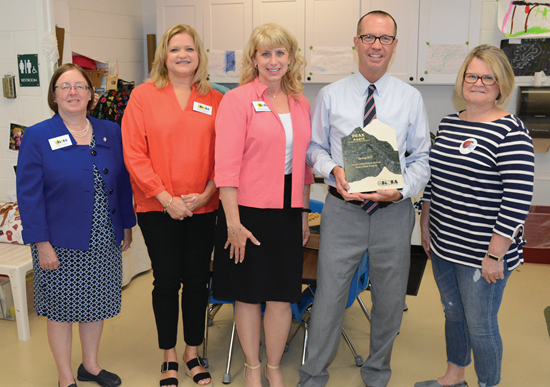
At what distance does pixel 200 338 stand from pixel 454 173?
154 centimetres

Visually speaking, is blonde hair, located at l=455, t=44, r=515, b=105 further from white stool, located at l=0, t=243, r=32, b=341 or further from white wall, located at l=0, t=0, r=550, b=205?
white stool, located at l=0, t=243, r=32, b=341

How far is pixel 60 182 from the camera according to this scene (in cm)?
222

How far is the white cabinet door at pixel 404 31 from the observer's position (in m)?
4.34

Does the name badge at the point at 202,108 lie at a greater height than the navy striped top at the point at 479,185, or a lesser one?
greater

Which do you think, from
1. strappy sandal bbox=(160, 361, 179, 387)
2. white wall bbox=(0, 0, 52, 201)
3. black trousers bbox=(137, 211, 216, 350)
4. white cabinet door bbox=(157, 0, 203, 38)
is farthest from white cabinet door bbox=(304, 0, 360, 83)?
strappy sandal bbox=(160, 361, 179, 387)

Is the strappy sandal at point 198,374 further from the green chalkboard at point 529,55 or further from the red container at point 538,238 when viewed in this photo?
the green chalkboard at point 529,55

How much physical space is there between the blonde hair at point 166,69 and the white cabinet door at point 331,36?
7.96 ft

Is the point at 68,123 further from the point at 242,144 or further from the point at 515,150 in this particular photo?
the point at 515,150

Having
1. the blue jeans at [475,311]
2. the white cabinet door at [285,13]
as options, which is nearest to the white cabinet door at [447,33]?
the white cabinet door at [285,13]

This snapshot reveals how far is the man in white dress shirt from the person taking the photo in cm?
214

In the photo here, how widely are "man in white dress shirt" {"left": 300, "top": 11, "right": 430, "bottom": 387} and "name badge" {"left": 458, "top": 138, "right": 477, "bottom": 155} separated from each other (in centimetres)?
18

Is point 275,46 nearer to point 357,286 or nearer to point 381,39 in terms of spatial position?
point 381,39

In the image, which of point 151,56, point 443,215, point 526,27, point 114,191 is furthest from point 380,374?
point 151,56

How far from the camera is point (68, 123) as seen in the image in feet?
7.55
